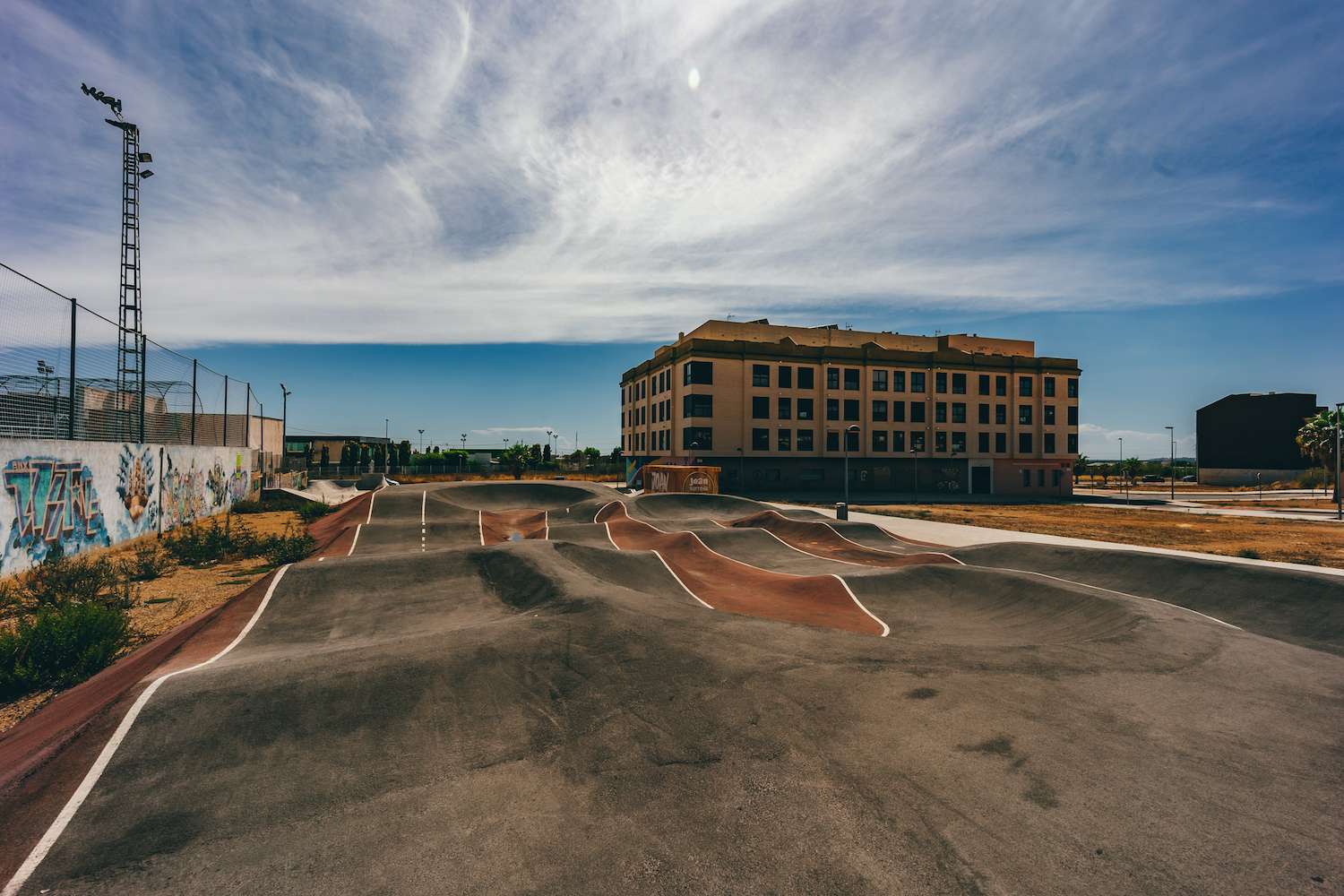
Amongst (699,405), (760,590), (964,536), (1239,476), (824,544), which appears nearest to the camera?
(760,590)

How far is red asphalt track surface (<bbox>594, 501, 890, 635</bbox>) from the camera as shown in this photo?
504 inches

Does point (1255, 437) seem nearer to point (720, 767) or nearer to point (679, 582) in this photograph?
point (679, 582)

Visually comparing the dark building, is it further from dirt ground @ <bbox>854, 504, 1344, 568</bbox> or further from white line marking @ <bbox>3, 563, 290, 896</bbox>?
white line marking @ <bbox>3, 563, 290, 896</bbox>

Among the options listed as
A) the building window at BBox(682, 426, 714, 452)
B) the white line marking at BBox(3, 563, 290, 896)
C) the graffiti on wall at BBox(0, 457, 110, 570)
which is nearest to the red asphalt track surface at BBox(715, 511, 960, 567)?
the white line marking at BBox(3, 563, 290, 896)

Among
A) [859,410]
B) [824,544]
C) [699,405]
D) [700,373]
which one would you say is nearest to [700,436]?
[699,405]

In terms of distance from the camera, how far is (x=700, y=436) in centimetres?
Answer: 4853

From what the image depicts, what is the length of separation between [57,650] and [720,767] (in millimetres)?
10457

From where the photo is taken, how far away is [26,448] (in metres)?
12.9

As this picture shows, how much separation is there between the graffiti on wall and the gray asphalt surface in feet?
30.5

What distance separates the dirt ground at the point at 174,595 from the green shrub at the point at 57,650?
276mm

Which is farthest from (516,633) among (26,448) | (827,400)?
(827,400)

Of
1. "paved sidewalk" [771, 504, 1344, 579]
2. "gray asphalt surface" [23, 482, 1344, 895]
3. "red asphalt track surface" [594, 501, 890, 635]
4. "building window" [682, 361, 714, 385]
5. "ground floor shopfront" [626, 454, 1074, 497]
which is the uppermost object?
"building window" [682, 361, 714, 385]

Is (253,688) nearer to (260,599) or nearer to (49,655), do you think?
(49,655)

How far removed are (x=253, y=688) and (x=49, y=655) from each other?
501 centimetres
